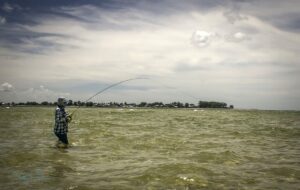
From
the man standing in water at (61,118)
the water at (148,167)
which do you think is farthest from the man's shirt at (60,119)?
the water at (148,167)

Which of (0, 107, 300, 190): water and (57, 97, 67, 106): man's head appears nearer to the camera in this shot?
(0, 107, 300, 190): water

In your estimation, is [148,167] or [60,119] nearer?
[148,167]

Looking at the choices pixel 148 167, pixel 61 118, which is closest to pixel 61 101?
pixel 61 118

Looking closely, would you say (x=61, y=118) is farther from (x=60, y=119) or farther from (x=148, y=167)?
(x=148, y=167)

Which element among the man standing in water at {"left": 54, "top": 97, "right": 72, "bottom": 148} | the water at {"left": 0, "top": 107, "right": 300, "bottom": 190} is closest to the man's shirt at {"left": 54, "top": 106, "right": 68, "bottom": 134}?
the man standing in water at {"left": 54, "top": 97, "right": 72, "bottom": 148}

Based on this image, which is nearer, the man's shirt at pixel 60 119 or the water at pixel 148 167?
the water at pixel 148 167

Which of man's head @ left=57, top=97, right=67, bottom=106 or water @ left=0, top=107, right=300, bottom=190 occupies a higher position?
man's head @ left=57, top=97, right=67, bottom=106

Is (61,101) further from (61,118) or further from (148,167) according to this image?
(148,167)

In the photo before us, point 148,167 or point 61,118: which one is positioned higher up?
point 61,118

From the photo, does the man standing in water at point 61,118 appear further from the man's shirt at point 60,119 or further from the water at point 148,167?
the water at point 148,167

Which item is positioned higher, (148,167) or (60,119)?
(60,119)

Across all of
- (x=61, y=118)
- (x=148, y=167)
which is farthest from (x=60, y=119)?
(x=148, y=167)

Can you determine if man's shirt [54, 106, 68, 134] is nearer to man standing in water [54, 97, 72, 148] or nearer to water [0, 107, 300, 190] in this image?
man standing in water [54, 97, 72, 148]

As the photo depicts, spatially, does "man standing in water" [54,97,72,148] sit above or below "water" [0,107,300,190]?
above
